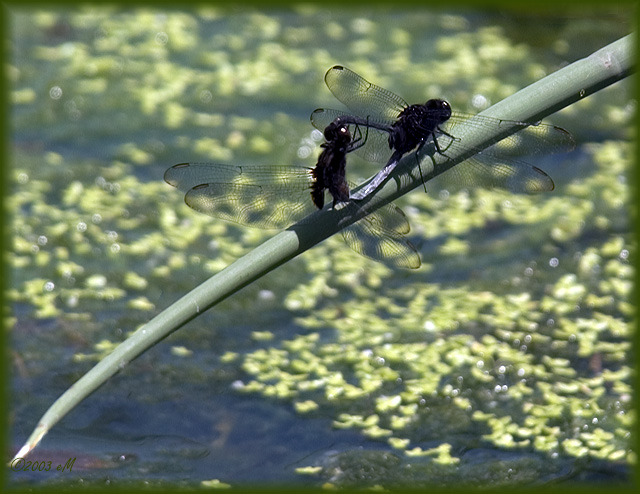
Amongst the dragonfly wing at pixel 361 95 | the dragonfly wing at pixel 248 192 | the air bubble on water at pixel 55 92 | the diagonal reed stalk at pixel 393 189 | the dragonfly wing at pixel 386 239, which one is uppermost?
the air bubble on water at pixel 55 92

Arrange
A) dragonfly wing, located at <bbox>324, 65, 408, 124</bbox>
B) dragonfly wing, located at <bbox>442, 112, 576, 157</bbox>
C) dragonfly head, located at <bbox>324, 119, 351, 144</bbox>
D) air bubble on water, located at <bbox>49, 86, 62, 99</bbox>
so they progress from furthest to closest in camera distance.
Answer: air bubble on water, located at <bbox>49, 86, 62, 99</bbox>, dragonfly wing, located at <bbox>324, 65, 408, 124</bbox>, dragonfly wing, located at <bbox>442, 112, 576, 157</bbox>, dragonfly head, located at <bbox>324, 119, 351, 144</bbox>

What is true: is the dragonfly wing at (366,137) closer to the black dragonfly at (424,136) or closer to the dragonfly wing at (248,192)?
the black dragonfly at (424,136)

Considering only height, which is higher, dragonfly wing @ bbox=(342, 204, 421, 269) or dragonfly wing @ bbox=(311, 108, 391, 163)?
dragonfly wing @ bbox=(311, 108, 391, 163)

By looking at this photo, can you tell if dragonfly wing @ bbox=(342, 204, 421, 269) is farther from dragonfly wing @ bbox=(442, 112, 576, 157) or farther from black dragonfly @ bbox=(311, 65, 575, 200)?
dragonfly wing @ bbox=(442, 112, 576, 157)

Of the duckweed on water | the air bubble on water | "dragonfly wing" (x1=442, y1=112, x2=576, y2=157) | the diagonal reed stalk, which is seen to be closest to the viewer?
the diagonal reed stalk

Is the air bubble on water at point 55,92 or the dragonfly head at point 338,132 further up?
the air bubble on water at point 55,92

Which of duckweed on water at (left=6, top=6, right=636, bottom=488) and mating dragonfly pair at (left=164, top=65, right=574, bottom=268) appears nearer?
mating dragonfly pair at (left=164, top=65, right=574, bottom=268)

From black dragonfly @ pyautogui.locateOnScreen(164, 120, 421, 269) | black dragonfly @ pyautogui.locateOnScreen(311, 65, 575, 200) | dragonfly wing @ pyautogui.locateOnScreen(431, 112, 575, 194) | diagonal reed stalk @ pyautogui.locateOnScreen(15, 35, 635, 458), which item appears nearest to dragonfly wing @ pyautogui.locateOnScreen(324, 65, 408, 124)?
black dragonfly @ pyautogui.locateOnScreen(311, 65, 575, 200)

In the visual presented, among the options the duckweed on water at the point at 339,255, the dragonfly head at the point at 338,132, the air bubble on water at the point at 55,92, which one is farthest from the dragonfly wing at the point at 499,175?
the air bubble on water at the point at 55,92

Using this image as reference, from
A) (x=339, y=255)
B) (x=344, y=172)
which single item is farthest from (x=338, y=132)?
(x=339, y=255)
